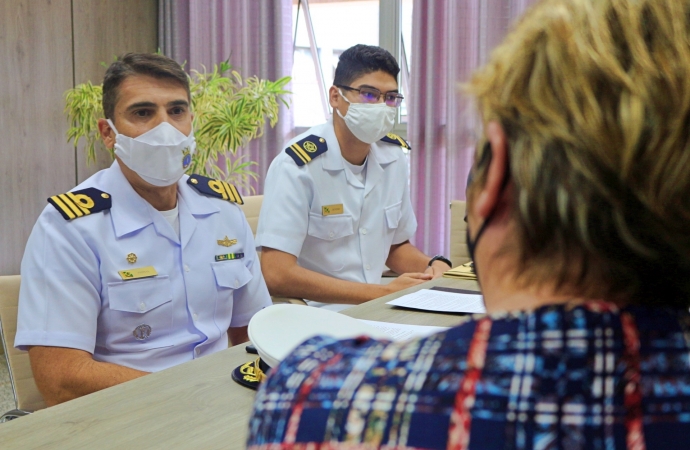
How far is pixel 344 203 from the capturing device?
2.51 m

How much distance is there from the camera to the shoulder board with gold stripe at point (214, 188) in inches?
75.7

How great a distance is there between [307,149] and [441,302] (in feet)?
3.18

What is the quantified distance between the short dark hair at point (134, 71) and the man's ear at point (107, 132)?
0.02 metres

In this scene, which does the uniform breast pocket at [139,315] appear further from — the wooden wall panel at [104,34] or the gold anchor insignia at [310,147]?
the wooden wall panel at [104,34]

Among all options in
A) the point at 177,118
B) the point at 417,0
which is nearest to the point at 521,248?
the point at 177,118

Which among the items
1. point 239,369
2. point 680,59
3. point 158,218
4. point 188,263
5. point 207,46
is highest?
point 207,46

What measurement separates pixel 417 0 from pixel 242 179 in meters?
1.56

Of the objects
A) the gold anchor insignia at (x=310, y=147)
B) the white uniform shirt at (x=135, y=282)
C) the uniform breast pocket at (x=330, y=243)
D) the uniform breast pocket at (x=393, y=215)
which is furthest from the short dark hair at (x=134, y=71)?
the uniform breast pocket at (x=393, y=215)

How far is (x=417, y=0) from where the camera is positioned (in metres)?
3.83

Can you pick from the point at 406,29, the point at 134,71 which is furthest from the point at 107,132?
the point at 406,29

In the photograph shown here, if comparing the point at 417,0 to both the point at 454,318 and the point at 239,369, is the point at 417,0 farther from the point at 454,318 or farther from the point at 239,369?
the point at 239,369

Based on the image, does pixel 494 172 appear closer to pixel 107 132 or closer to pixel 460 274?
pixel 107 132

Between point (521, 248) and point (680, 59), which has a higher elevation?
point (680, 59)

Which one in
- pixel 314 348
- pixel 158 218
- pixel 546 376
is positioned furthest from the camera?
pixel 158 218
